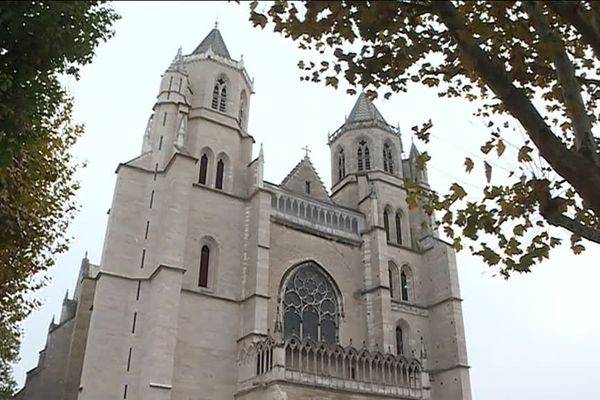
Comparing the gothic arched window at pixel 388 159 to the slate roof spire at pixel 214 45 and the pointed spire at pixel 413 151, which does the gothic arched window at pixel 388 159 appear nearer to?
the pointed spire at pixel 413 151

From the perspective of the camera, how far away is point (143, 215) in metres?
20.5

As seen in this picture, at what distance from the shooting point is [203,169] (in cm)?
2211

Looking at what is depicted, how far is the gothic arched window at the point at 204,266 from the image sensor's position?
20.0 meters

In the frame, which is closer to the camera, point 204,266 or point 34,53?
point 34,53

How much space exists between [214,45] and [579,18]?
2264 cm

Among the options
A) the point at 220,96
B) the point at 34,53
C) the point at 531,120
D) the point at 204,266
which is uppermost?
the point at 220,96

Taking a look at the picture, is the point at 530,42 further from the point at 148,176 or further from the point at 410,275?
the point at 410,275

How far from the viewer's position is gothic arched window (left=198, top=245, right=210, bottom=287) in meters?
20.0

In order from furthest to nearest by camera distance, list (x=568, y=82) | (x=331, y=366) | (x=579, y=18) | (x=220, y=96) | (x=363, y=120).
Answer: (x=363, y=120)
(x=220, y=96)
(x=331, y=366)
(x=568, y=82)
(x=579, y=18)

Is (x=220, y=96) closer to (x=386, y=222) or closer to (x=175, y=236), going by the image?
(x=175, y=236)

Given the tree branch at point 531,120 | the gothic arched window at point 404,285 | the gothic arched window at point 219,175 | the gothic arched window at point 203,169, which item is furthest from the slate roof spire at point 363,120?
the tree branch at point 531,120

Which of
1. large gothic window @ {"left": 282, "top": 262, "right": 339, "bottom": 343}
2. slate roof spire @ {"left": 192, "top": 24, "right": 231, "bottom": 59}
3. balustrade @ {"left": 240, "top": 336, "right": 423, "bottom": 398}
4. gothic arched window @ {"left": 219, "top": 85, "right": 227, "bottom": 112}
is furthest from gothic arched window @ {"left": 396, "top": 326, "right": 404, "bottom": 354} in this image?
slate roof spire @ {"left": 192, "top": 24, "right": 231, "bottom": 59}

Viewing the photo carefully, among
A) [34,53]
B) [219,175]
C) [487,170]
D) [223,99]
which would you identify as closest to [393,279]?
[219,175]

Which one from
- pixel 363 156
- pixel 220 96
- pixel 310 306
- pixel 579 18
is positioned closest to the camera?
pixel 579 18
